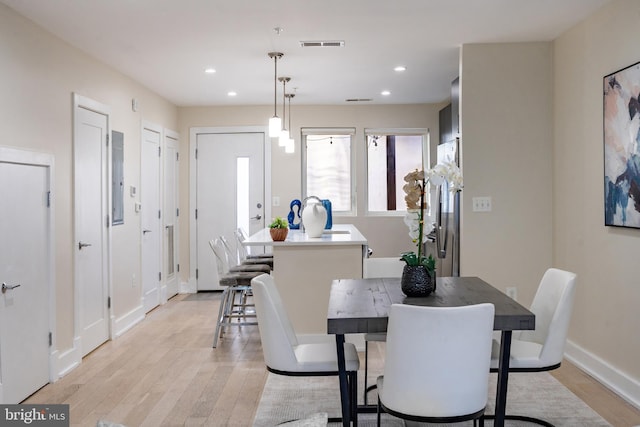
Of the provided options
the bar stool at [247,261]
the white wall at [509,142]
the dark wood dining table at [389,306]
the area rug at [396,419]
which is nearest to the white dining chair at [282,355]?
the dark wood dining table at [389,306]

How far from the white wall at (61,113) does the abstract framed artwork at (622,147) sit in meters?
3.69

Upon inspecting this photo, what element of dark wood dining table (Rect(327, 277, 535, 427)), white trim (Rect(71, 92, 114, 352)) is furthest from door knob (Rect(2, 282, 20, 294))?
dark wood dining table (Rect(327, 277, 535, 427))

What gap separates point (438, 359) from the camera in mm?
2049

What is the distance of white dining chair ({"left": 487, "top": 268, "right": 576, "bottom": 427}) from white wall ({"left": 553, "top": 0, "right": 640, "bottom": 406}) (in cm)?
81

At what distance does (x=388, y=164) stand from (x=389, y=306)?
5179mm

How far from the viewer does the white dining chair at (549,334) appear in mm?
2564

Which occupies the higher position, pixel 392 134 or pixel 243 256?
pixel 392 134

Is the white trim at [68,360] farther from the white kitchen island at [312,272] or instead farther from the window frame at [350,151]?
the window frame at [350,151]

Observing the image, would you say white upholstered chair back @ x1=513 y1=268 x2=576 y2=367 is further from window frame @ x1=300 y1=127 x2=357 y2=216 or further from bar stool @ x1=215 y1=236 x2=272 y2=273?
window frame @ x1=300 y1=127 x2=357 y2=216

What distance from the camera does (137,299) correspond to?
5.66 m

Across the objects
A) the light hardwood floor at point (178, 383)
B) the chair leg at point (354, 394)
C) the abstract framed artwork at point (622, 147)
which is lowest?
the light hardwood floor at point (178, 383)

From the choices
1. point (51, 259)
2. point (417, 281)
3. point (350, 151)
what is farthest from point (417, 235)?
point (350, 151)

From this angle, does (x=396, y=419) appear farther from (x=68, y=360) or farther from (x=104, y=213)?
(x=104, y=213)

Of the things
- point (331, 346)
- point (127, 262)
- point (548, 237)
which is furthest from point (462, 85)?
point (127, 262)
